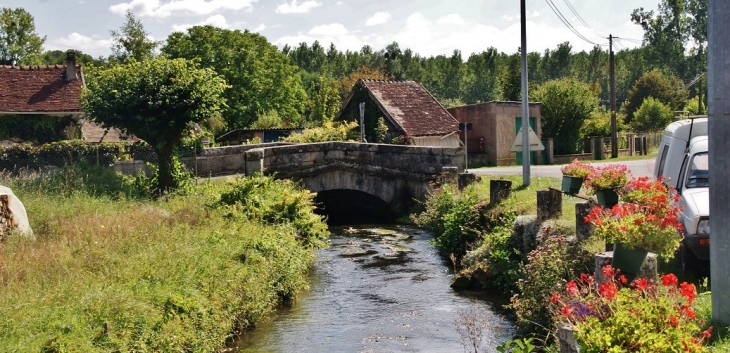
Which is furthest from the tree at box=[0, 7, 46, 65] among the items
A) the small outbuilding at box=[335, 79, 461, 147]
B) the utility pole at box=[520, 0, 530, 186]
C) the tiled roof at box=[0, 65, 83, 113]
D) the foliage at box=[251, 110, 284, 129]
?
the utility pole at box=[520, 0, 530, 186]

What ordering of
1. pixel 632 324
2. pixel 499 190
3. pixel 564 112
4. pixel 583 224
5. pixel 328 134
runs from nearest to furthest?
pixel 632 324 → pixel 583 224 → pixel 499 190 → pixel 328 134 → pixel 564 112

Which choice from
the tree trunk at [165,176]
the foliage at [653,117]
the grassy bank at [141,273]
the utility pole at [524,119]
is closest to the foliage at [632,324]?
the grassy bank at [141,273]

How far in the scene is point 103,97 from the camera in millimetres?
19547

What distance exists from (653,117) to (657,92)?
38.1ft

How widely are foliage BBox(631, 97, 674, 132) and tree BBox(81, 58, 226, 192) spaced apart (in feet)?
128

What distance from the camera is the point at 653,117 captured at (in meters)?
51.7

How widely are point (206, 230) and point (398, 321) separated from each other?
3745 millimetres

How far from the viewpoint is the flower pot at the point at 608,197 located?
1079 cm

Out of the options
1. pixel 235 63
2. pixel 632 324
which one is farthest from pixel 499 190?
pixel 235 63

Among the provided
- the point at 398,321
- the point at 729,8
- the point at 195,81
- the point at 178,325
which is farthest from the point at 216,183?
the point at 729,8

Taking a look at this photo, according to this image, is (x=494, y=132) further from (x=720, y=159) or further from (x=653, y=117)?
(x=720, y=159)

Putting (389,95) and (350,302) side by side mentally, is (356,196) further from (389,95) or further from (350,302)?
(350,302)

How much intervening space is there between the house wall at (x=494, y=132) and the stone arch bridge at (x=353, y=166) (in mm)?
10743

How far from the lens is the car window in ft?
34.2
